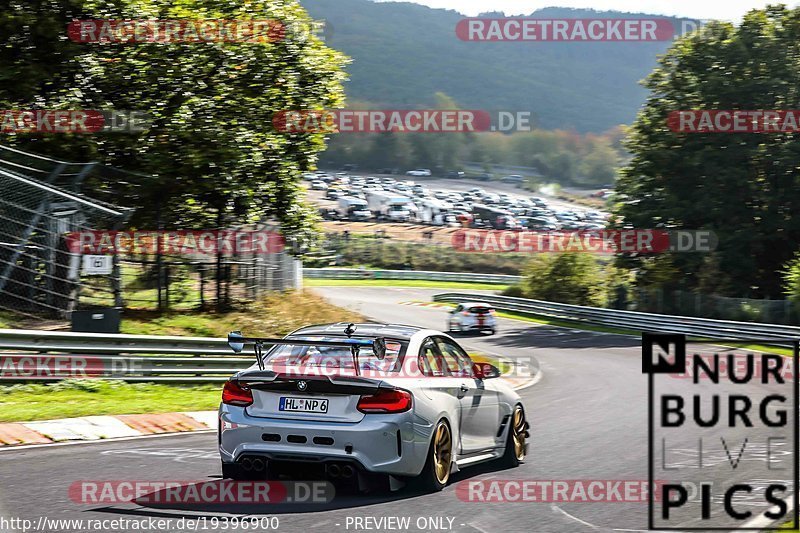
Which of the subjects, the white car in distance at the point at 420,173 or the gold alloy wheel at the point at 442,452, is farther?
the white car in distance at the point at 420,173

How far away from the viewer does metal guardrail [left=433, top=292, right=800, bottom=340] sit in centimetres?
3550

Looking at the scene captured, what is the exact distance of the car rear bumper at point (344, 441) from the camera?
8.05 metres

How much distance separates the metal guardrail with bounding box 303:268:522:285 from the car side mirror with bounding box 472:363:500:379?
211 feet

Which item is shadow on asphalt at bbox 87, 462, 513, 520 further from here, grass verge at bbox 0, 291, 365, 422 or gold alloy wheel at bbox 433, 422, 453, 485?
grass verge at bbox 0, 291, 365, 422

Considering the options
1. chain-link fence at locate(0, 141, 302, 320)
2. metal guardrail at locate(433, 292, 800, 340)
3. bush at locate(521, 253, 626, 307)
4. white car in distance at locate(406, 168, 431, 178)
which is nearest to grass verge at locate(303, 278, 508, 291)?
bush at locate(521, 253, 626, 307)

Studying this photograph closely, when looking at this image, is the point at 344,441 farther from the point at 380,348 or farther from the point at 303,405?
the point at 380,348

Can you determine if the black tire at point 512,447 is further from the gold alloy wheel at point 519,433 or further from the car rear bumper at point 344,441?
the car rear bumper at point 344,441

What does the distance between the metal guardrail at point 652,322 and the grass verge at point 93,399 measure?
19235 mm

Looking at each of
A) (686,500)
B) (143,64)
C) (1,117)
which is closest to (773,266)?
(143,64)

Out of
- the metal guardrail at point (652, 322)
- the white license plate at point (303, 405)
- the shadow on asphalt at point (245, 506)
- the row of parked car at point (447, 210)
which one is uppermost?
the row of parked car at point (447, 210)

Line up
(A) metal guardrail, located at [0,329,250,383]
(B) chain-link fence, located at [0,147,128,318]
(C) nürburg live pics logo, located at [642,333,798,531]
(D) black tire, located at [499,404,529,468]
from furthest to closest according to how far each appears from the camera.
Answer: (B) chain-link fence, located at [0,147,128,318], (A) metal guardrail, located at [0,329,250,383], (D) black tire, located at [499,404,529,468], (C) nürburg live pics logo, located at [642,333,798,531]

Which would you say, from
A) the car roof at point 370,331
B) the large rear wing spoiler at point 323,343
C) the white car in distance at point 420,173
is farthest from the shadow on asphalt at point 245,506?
the white car in distance at point 420,173

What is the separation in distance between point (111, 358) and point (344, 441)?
9384 millimetres

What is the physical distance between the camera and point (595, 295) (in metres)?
54.6
